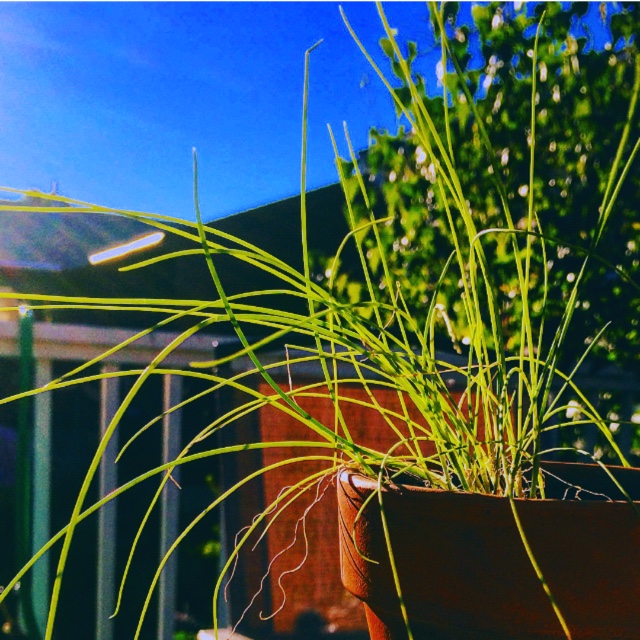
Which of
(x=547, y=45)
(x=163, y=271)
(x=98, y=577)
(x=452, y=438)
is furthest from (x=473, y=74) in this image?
(x=163, y=271)

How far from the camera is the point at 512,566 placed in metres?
0.34

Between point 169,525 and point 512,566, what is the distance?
40.1 inches

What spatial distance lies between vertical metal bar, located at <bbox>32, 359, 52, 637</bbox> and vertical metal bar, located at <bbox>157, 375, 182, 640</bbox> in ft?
0.72

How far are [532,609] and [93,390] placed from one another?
1.78 m

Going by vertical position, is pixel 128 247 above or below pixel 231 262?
below

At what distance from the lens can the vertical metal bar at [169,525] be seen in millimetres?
1211

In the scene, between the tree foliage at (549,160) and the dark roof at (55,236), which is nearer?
the tree foliage at (549,160)

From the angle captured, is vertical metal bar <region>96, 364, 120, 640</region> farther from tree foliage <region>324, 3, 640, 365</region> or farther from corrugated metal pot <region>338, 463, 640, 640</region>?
corrugated metal pot <region>338, 463, 640, 640</region>

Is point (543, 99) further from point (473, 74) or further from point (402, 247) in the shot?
point (402, 247)

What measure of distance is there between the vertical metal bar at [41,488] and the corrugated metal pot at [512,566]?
37.3 inches

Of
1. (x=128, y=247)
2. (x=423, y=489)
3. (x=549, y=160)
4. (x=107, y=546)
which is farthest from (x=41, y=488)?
(x=128, y=247)

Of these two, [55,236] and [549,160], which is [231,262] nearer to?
[55,236]

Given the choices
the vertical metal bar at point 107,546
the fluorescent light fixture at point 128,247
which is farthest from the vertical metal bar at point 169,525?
the fluorescent light fixture at point 128,247

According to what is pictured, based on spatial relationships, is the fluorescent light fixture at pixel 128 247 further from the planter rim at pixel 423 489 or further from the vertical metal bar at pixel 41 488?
the planter rim at pixel 423 489
